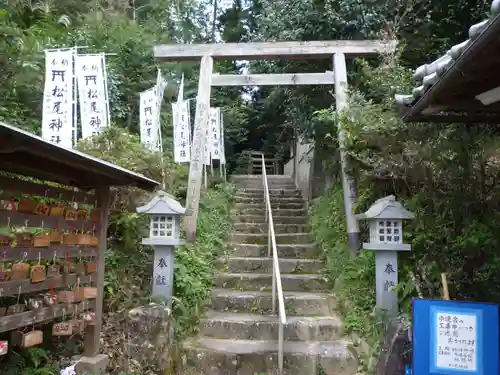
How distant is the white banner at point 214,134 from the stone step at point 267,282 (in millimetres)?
5753

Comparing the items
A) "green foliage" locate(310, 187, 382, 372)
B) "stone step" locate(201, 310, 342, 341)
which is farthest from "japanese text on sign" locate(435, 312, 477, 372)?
"stone step" locate(201, 310, 342, 341)

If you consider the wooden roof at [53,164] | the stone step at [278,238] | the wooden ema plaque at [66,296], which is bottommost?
the wooden ema plaque at [66,296]

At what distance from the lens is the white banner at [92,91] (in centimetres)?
884

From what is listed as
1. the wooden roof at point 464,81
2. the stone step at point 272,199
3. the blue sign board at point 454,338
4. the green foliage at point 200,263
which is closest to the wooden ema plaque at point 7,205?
the green foliage at point 200,263

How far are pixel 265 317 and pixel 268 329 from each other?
33cm

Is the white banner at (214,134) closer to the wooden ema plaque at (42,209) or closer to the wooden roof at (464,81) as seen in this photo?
the wooden ema plaque at (42,209)

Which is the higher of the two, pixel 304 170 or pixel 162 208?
pixel 304 170

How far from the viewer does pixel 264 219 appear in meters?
9.66

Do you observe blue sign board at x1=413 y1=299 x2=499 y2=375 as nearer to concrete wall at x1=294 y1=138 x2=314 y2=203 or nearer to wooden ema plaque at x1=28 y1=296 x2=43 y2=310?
wooden ema plaque at x1=28 y1=296 x2=43 y2=310

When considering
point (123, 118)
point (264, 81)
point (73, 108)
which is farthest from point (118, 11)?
point (264, 81)

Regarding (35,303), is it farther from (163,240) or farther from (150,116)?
(150,116)

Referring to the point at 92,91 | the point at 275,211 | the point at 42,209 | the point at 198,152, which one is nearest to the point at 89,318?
the point at 42,209

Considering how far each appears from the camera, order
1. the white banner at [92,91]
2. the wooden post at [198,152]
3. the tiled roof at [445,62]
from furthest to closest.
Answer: the white banner at [92,91], the wooden post at [198,152], the tiled roof at [445,62]

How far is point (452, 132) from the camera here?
521 centimetres
